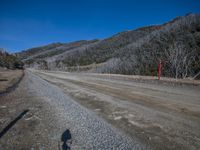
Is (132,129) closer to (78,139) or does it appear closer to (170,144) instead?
(170,144)

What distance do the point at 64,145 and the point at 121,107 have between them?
2.91m

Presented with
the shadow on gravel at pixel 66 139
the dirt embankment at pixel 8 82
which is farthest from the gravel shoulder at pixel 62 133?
the dirt embankment at pixel 8 82

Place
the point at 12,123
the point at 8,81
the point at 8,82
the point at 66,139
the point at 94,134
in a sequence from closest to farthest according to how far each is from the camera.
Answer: the point at 66,139, the point at 94,134, the point at 12,123, the point at 8,82, the point at 8,81

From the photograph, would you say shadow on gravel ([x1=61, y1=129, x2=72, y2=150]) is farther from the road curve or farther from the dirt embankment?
the dirt embankment

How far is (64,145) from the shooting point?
287cm

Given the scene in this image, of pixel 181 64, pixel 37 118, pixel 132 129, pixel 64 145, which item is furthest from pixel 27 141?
pixel 181 64

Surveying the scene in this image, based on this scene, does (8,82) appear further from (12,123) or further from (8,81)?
(12,123)

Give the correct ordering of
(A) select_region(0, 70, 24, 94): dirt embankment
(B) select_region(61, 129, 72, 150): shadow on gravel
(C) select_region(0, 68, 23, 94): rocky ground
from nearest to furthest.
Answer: (B) select_region(61, 129, 72, 150): shadow on gravel < (A) select_region(0, 70, 24, 94): dirt embankment < (C) select_region(0, 68, 23, 94): rocky ground

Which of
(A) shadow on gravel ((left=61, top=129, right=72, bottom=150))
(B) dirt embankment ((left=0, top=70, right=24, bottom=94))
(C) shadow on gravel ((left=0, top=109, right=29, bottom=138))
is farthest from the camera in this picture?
(B) dirt embankment ((left=0, top=70, right=24, bottom=94))

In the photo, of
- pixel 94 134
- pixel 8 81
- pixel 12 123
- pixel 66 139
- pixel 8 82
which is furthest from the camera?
pixel 8 81

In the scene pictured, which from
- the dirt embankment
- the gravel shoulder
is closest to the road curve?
the gravel shoulder

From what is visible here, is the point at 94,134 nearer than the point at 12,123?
Yes

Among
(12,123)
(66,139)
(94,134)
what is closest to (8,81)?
(12,123)

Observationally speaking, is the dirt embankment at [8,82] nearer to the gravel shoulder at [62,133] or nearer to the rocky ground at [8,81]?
the rocky ground at [8,81]
